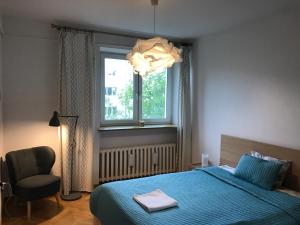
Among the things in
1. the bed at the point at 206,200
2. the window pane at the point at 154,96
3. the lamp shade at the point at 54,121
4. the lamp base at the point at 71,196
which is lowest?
the lamp base at the point at 71,196

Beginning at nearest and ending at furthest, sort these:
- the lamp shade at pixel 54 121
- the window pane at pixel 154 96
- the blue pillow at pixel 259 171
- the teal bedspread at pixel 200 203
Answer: the teal bedspread at pixel 200 203 < the blue pillow at pixel 259 171 < the lamp shade at pixel 54 121 < the window pane at pixel 154 96

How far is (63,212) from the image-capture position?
10.7ft

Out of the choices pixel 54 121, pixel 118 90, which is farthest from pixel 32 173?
pixel 118 90

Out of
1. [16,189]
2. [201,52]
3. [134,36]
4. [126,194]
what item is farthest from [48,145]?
[201,52]

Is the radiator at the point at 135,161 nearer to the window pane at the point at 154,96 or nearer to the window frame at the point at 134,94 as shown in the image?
the window frame at the point at 134,94

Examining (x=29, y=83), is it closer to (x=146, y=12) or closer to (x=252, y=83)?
(x=146, y=12)

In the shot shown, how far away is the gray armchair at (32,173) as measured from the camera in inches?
118

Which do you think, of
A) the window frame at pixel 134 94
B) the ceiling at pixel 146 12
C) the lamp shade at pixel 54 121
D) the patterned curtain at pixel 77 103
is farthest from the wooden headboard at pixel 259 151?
the lamp shade at pixel 54 121

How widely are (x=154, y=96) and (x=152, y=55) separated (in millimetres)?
2393

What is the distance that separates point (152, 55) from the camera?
2270mm

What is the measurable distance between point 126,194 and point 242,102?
1.97 metres

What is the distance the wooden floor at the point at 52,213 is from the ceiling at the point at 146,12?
244 centimetres

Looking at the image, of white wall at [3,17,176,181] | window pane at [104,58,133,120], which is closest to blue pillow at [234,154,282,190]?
window pane at [104,58,133,120]

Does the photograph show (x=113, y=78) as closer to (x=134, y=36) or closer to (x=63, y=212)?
(x=134, y=36)
